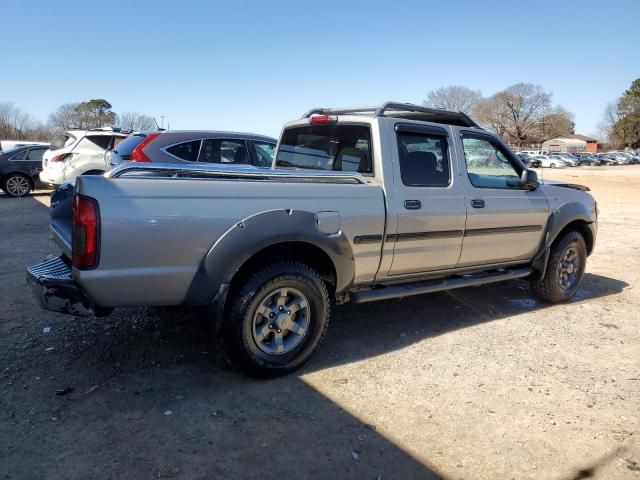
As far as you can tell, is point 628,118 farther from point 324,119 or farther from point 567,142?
point 324,119

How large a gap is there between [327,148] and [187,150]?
→ 4.18 meters

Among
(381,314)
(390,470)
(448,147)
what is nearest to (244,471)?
(390,470)

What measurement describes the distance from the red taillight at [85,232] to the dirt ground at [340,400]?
0.94 m

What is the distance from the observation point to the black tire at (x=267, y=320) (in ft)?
10.8

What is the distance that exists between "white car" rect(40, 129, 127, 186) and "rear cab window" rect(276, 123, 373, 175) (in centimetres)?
815

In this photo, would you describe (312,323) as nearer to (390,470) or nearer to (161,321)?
(390,470)

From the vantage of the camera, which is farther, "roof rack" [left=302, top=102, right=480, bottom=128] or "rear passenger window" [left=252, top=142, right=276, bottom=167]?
"rear passenger window" [left=252, top=142, right=276, bottom=167]

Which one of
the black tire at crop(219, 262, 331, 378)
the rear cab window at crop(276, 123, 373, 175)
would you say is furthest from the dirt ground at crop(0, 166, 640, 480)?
the rear cab window at crop(276, 123, 373, 175)

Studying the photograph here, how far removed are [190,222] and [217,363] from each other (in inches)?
48.8

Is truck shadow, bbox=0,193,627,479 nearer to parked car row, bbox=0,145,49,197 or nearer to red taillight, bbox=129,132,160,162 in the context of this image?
red taillight, bbox=129,132,160,162

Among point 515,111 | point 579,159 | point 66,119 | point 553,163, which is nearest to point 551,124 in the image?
point 515,111

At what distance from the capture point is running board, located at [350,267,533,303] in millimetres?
3939

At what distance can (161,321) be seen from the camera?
443 cm

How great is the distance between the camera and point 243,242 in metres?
3.21
